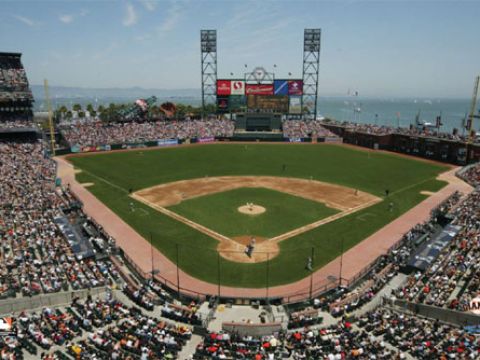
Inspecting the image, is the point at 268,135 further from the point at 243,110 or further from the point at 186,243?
the point at 186,243

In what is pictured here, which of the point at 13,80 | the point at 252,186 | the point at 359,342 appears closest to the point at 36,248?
the point at 359,342

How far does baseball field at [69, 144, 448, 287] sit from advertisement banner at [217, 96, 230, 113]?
24377mm

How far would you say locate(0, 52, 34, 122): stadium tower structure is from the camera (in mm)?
68938

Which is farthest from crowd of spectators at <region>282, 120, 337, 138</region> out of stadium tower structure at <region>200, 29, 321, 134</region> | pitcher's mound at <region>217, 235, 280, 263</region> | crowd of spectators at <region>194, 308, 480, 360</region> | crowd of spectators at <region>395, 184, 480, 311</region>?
crowd of spectators at <region>194, 308, 480, 360</region>

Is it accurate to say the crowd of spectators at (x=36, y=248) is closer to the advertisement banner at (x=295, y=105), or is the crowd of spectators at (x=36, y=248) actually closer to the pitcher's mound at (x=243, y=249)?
the pitcher's mound at (x=243, y=249)

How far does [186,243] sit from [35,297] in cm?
1339

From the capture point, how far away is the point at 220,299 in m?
22.4

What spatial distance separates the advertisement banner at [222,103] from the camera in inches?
3814

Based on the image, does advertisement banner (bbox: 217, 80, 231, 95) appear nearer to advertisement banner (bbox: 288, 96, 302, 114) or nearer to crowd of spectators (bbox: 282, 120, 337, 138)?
advertisement banner (bbox: 288, 96, 302, 114)

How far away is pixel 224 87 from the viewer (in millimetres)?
95625

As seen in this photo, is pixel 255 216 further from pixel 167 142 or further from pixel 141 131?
pixel 141 131

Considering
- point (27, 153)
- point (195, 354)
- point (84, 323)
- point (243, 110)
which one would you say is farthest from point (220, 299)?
point (243, 110)

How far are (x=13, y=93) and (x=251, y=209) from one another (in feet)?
190

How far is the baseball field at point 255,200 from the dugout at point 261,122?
1947 centimetres
